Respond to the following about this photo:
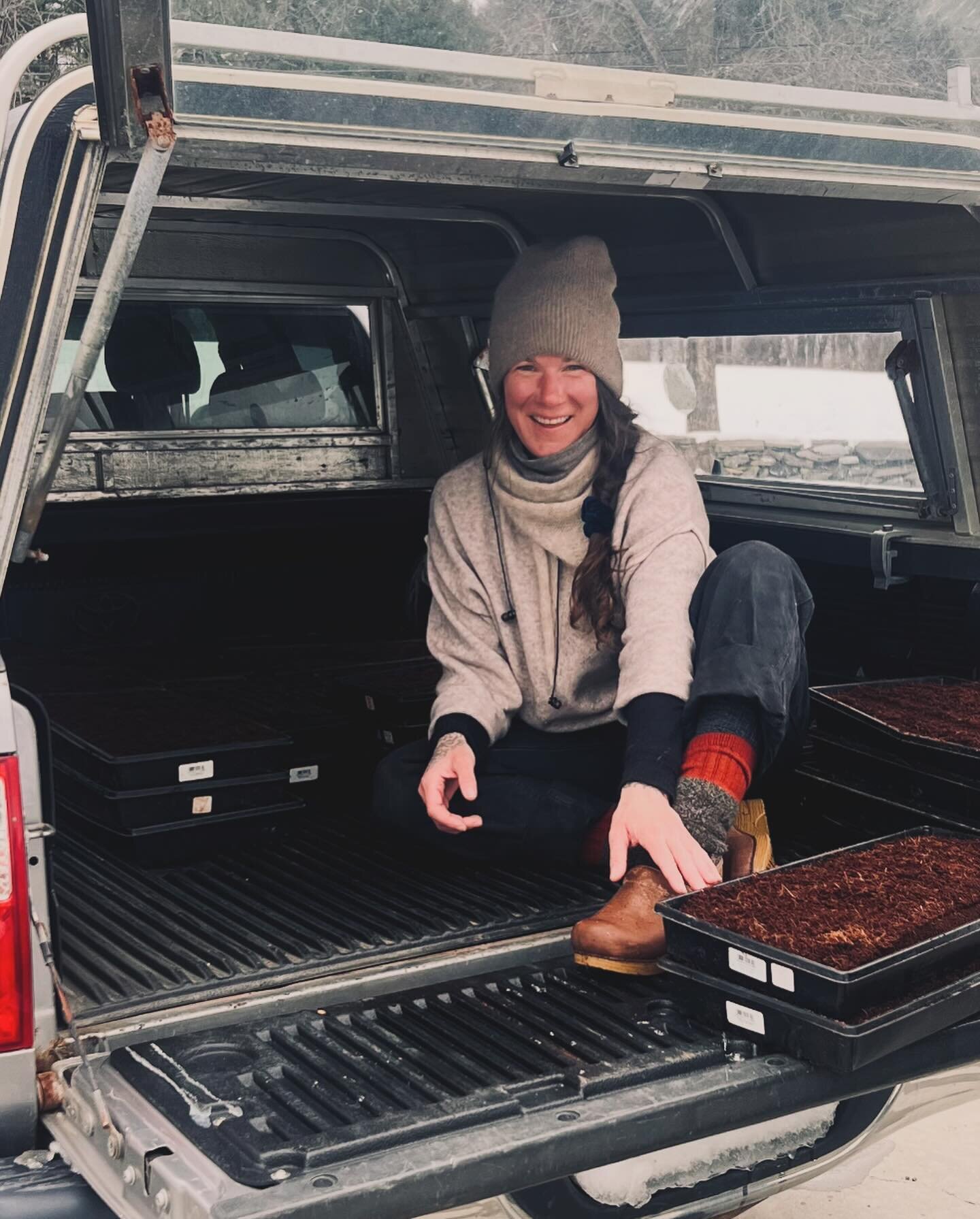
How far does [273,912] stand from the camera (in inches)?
116

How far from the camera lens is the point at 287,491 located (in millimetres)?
4898

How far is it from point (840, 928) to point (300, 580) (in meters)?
2.95

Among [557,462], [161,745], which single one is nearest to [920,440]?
[557,462]

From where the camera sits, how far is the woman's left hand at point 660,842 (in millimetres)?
2643

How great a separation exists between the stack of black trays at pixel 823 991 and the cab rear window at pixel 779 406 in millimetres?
1849

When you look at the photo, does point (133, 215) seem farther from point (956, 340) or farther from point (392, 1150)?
point (956, 340)

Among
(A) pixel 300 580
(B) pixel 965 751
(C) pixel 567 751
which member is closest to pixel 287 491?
(A) pixel 300 580

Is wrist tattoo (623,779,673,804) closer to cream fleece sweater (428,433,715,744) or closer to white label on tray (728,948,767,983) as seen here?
cream fleece sweater (428,433,715,744)

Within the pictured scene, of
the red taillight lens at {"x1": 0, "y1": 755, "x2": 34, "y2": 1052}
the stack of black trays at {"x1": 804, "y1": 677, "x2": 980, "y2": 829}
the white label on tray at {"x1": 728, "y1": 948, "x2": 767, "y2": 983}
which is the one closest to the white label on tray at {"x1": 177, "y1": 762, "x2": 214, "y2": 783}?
the red taillight lens at {"x1": 0, "y1": 755, "x2": 34, "y2": 1052}

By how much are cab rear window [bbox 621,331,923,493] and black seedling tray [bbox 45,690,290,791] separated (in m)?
1.64

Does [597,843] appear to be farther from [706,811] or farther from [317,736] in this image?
[317,736]

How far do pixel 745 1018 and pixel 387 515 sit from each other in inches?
121

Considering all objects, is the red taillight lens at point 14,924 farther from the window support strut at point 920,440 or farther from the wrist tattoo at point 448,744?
the window support strut at point 920,440

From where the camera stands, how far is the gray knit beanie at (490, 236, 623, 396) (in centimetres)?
323
